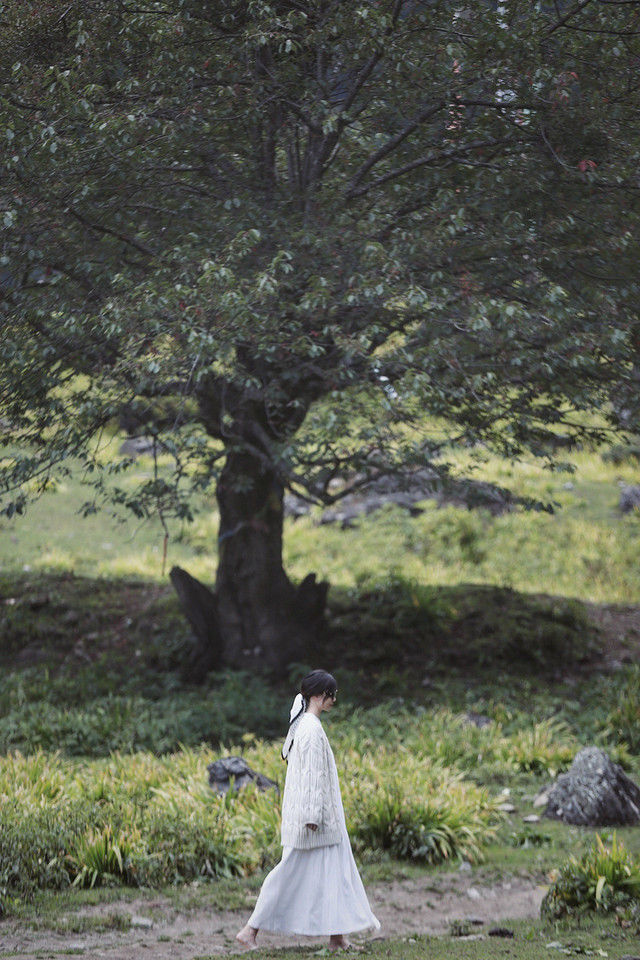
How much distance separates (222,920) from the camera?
6.13 meters

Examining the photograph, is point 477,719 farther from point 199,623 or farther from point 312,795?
point 312,795

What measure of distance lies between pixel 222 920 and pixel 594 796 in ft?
12.0

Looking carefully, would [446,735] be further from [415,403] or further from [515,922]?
[515,922]

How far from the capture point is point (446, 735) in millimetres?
10273

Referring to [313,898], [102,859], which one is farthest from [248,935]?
[102,859]

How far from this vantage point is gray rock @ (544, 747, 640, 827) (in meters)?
8.27

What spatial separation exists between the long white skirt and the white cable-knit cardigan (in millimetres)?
76

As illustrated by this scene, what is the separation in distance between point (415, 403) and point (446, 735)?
3590mm

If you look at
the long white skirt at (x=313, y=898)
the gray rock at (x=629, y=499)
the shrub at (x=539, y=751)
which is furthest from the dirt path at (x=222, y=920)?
the gray rock at (x=629, y=499)

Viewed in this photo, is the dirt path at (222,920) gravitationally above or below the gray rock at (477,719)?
below

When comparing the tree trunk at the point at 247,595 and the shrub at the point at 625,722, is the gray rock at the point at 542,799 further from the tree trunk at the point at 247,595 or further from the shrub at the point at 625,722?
the tree trunk at the point at 247,595

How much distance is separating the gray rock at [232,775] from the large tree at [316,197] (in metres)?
2.68

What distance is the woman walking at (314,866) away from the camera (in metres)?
5.05

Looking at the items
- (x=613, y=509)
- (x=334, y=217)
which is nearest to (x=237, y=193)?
(x=334, y=217)
